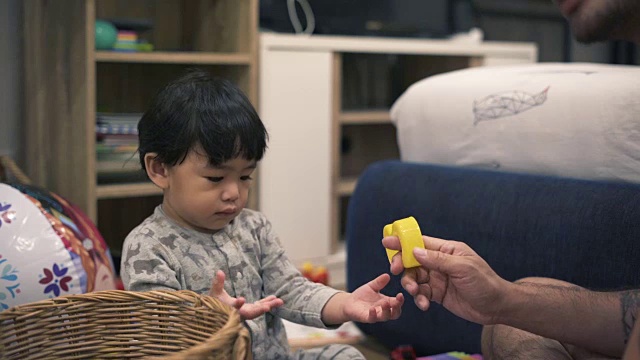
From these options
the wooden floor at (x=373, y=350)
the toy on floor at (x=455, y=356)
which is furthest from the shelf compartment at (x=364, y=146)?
the toy on floor at (x=455, y=356)

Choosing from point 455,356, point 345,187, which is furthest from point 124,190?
point 455,356

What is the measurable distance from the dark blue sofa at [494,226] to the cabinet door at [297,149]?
0.72 meters

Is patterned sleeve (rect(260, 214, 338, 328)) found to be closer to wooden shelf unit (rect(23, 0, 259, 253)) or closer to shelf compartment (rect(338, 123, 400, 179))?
wooden shelf unit (rect(23, 0, 259, 253))

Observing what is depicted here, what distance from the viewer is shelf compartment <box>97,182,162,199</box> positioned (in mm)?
2158

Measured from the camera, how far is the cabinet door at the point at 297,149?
2.43m

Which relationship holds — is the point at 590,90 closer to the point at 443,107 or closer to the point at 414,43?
the point at 443,107

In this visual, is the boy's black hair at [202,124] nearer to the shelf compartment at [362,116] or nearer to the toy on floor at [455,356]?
the toy on floor at [455,356]

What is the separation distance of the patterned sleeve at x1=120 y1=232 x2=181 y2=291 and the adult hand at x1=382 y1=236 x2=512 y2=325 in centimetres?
31

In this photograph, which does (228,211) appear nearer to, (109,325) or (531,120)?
(109,325)

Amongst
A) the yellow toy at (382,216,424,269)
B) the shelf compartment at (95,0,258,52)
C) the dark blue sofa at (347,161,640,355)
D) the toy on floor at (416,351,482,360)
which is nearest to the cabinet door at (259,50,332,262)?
the shelf compartment at (95,0,258,52)

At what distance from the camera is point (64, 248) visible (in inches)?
60.7

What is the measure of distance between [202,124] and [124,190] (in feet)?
3.61

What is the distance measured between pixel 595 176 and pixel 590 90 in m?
0.15

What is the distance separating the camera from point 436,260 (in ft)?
3.32
